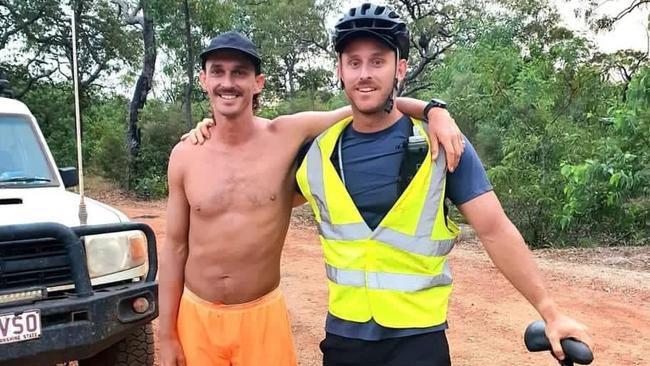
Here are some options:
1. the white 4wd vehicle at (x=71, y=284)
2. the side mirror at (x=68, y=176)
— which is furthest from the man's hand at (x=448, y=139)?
the side mirror at (x=68, y=176)

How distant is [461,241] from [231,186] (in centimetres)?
801

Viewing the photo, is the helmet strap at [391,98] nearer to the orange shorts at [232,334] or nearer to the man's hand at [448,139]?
the man's hand at [448,139]

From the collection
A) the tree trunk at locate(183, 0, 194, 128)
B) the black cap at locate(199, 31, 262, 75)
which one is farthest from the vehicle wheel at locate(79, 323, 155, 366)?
the tree trunk at locate(183, 0, 194, 128)

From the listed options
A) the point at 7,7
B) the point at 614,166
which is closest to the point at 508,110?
the point at 614,166

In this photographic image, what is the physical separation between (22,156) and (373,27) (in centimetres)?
333

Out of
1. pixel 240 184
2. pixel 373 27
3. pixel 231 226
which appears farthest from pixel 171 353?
pixel 373 27

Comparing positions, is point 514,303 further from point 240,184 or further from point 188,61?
point 188,61

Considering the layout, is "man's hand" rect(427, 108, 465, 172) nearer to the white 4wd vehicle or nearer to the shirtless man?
the shirtless man

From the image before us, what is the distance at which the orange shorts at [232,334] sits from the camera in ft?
8.80

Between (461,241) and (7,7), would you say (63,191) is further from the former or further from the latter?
(7,7)

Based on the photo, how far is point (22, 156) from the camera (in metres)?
4.69

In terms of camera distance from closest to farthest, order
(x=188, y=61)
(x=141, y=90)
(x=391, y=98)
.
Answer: (x=391, y=98) → (x=141, y=90) → (x=188, y=61)

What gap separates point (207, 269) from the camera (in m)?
2.73

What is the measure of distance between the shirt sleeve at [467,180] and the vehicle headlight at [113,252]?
2188 mm
